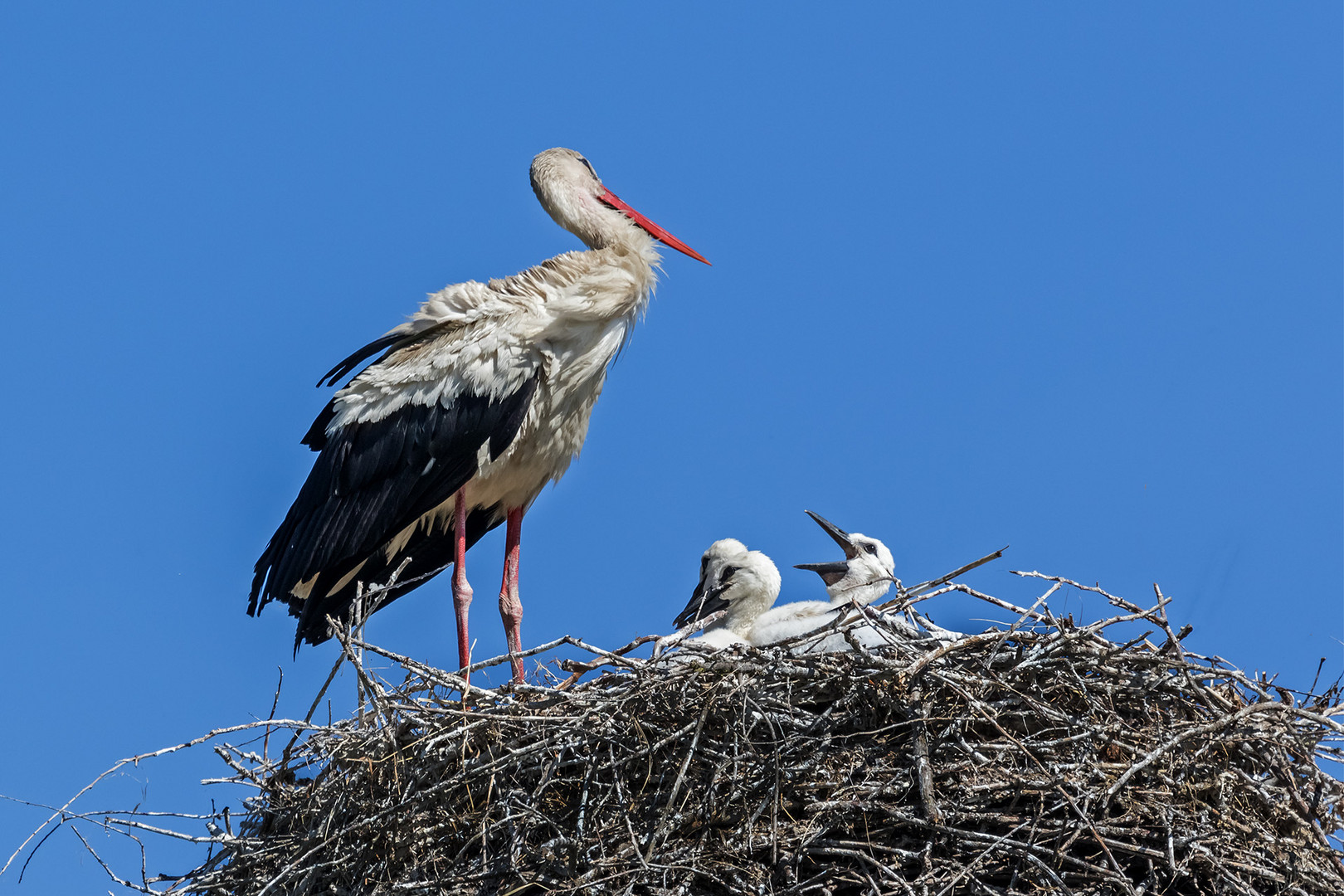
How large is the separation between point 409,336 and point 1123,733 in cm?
328

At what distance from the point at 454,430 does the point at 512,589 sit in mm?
755

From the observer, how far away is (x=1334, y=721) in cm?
400

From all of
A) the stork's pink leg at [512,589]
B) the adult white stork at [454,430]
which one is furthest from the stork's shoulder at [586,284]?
the stork's pink leg at [512,589]

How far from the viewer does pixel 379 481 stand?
5980 mm

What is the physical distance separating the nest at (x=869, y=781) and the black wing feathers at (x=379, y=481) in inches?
65.7

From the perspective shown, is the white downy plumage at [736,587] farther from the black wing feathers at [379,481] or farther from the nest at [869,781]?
the nest at [869,781]

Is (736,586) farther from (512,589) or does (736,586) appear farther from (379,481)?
(379,481)

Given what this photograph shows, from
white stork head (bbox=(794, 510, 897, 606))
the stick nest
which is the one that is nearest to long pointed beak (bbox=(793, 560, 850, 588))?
white stork head (bbox=(794, 510, 897, 606))

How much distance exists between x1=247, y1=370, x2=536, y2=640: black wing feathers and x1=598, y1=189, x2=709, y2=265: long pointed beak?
3.76 feet

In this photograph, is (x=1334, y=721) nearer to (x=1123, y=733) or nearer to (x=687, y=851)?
(x=1123, y=733)

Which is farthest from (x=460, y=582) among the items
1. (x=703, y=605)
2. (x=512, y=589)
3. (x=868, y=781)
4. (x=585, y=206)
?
(x=868, y=781)

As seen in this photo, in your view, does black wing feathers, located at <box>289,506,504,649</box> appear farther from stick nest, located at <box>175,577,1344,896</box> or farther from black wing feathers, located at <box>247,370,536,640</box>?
stick nest, located at <box>175,577,1344,896</box>

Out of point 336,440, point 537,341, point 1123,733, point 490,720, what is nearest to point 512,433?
point 537,341

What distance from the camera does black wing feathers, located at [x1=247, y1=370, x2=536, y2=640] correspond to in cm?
586
